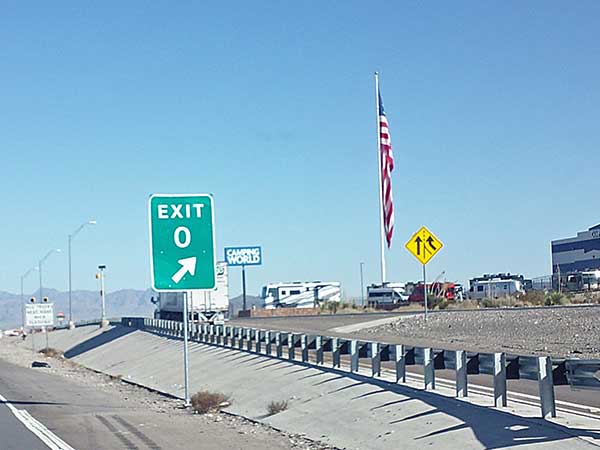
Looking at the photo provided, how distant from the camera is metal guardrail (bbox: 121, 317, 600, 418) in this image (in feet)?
43.1

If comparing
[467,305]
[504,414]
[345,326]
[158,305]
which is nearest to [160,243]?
[504,414]

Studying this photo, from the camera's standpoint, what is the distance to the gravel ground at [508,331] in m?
30.4

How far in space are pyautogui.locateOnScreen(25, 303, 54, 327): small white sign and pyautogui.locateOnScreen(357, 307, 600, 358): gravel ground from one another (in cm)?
3729

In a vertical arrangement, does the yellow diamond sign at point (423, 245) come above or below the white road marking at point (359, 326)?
above

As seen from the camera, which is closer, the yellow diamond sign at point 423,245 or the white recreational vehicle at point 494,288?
the yellow diamond sign at point 423,245

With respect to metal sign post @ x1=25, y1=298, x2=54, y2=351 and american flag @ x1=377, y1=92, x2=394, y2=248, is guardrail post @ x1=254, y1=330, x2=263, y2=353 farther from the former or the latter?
metal sign post @ x1=25, y1=298, x2=54, y2=351

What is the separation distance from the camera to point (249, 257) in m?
94.2

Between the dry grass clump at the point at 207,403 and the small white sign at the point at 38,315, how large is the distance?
55.7 m

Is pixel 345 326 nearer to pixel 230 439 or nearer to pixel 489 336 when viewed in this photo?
pixel 489 336

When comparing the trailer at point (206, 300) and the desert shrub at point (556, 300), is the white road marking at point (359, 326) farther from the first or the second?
the trailer at point (206, 300)

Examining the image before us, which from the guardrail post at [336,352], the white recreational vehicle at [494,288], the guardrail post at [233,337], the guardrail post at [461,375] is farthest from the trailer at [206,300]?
the guardrail post at [461,375]

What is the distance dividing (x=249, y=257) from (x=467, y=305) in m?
35.2

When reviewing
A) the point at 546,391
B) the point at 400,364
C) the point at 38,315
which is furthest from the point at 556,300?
the point at 546,391

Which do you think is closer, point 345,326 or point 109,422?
point 109,422
